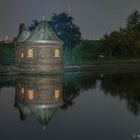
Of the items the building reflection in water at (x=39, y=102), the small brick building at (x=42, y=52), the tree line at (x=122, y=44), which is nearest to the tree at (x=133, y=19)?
the tree line at (x=122, y=44)

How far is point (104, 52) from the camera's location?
2948 inches

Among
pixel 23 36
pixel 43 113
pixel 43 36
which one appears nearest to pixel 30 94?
pixel 43 113

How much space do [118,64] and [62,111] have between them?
43369mm

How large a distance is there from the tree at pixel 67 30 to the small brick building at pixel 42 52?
21.9 m

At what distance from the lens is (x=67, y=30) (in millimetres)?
62562

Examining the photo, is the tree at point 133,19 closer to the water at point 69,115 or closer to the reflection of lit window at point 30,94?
the water at point 69,115

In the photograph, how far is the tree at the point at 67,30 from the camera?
204 feet

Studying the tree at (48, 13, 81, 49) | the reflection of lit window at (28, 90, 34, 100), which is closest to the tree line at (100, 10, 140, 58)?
the tree at (48, 13, 81, 49)

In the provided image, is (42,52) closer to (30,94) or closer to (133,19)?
(30,94)

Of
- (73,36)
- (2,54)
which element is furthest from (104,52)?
(2,54)

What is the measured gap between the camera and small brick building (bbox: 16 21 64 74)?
38625mm

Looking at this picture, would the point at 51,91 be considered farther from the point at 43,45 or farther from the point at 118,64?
the point at 118,64

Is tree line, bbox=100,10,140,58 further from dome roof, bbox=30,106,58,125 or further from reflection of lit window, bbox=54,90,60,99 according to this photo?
dome roof, bbox=30,106,58,125

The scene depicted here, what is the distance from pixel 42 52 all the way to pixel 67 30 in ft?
80.2
